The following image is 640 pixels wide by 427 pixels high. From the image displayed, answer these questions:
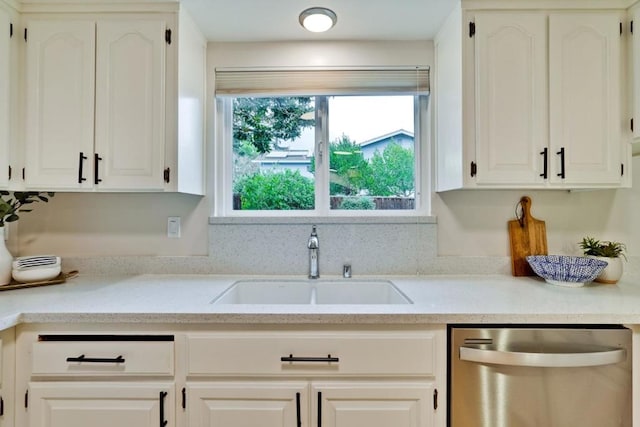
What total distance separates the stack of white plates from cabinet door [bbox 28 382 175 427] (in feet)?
1.90

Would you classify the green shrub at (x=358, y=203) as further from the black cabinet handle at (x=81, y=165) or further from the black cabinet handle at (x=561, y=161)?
the black cabinet handle at (x=81, y=165)

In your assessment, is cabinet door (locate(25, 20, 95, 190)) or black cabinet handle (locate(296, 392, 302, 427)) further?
cabinet door (locate(25, 20, 95, 190))

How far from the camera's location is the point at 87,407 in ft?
3.78

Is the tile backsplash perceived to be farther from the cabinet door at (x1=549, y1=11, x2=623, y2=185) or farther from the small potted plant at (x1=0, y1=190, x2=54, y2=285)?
the cabinet door at (x1=549, y1=11, x2=623, y2=185)

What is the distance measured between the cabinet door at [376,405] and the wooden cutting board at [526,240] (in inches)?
37.8

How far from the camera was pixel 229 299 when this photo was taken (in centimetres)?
155

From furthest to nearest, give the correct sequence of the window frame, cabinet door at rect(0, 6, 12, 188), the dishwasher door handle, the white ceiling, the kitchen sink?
the window frame → the kitchen sink → the white ceiling → cabinet door at rect(0, 6, 12, 188) → the dishwasher door handle

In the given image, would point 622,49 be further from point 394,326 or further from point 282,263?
point 282,263

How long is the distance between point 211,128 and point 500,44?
1509 millimetres

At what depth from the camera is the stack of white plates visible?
151 centimetres

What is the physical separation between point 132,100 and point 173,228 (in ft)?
2.25

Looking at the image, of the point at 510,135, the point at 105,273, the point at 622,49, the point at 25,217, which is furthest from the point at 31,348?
the point at 622,49

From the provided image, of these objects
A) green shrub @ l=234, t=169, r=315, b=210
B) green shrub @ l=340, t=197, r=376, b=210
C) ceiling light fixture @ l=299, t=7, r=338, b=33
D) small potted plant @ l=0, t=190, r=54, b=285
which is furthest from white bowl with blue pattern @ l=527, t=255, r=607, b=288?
small potted plant @ l=0, t=190, r=54, b=285

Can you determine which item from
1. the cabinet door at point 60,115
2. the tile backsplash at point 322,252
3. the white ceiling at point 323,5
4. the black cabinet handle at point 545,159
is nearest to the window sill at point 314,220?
the tile backsplash at point 322,252
